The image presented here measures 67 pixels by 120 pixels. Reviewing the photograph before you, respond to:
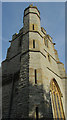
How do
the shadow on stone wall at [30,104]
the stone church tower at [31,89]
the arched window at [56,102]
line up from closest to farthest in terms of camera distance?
the shadow on stone wall at [30,104] → the stone church tower at [31,89] → the arched window at [56,102]

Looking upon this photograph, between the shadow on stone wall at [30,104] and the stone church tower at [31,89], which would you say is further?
the stone church tower at [31,89]

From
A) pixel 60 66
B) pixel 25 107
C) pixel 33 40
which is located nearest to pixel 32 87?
pixel 25 107

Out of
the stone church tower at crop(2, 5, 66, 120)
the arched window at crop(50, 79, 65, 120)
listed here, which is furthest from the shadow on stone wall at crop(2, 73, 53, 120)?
the arched window at crop(50, 79, 65, 120)

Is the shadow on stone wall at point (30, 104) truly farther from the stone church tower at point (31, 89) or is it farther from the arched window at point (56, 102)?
the arched window at point (56, 102)

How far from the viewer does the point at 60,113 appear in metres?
7.74

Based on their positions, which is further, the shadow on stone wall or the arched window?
the arched window

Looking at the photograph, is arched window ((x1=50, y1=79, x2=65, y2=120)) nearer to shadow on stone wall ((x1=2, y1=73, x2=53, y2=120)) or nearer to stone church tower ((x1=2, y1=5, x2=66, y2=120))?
stone church tower ((x1=2, y1=5, x2=66, y2=120))

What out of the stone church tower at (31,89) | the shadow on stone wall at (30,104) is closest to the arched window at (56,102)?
the stone church tower at (31,89)

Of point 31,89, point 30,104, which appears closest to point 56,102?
point 31,89

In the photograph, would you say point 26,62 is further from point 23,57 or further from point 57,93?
point 57,93

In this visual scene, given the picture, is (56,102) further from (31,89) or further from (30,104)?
(30,104)

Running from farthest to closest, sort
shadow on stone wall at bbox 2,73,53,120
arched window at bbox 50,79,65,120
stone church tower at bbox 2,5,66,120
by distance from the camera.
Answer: arched window at bbox 50,79,65,120 → stone church tower at bbox 2,5,66,120 → shadow on stone wall at bbox 2,73,53,120

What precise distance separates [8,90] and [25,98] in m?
2.84

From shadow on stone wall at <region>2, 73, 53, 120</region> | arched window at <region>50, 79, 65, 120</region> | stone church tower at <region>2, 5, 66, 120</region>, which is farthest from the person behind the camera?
arched window at <region>50, 79, 65, 120</region>
